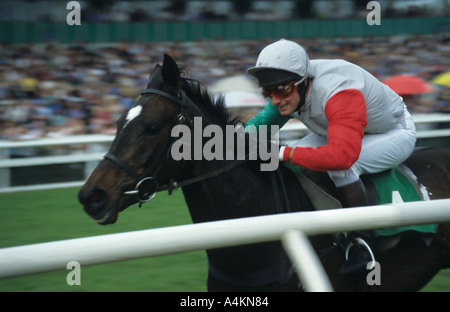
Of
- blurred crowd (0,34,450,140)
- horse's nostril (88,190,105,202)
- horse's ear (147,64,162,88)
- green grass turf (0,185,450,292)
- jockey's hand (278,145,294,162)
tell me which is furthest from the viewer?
blurred crowd (0,34,450,140)

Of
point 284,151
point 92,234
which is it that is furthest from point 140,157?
point 92,234

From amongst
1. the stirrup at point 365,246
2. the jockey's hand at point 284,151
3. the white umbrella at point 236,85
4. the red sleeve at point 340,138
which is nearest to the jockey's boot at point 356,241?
the stirrup at point 365,246

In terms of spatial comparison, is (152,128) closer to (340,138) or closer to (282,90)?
(282,90)

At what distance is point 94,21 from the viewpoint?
14.9 m

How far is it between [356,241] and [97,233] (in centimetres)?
326

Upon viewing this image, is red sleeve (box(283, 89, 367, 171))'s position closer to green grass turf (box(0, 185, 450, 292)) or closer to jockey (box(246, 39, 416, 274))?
jockey (box(246, 39, 416, 274))

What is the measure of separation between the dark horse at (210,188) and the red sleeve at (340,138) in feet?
0.76

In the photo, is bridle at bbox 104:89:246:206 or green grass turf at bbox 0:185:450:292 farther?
green grass turf at bbox 0:185:450:292

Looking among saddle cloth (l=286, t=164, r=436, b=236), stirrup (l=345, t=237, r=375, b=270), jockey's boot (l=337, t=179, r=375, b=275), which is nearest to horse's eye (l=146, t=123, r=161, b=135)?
saddle cloth (l=286, t=164, r=436, b=236)

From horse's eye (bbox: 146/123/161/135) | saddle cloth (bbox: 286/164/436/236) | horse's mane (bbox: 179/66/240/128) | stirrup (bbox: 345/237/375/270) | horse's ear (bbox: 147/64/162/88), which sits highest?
horse's ear (bbox: 147/64/162/88)

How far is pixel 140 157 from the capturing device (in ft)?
7.11

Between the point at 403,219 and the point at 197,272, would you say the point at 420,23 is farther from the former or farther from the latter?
the point at 403,219

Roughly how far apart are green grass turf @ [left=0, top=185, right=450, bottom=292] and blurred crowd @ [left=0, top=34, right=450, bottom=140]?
2.25 m

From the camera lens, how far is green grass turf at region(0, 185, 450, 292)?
358 cm
